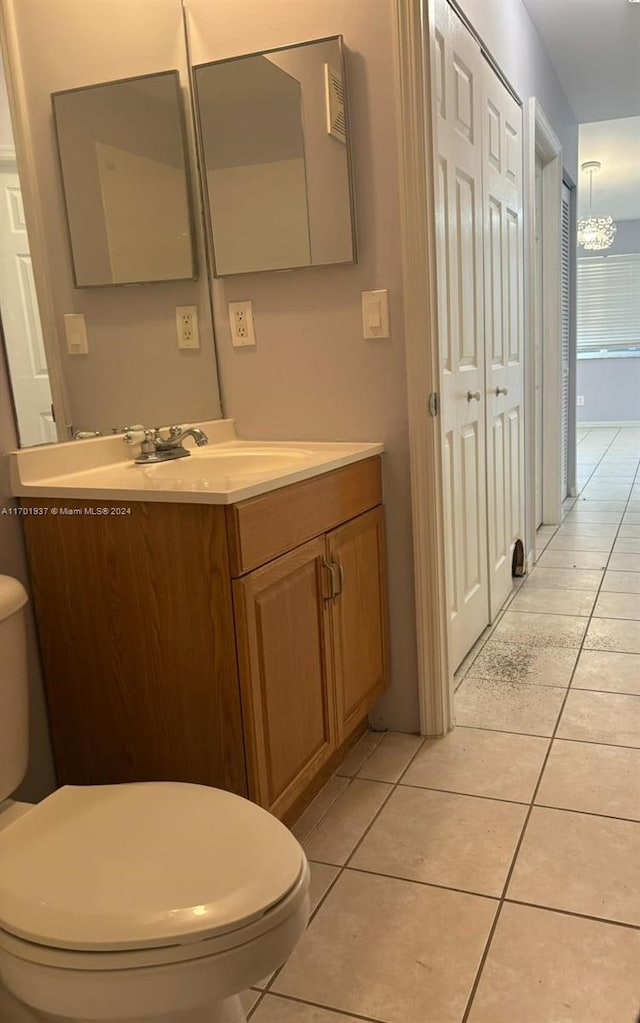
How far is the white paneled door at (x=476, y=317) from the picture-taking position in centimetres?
231

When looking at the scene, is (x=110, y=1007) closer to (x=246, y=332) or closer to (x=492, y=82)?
(x=246, y=332)

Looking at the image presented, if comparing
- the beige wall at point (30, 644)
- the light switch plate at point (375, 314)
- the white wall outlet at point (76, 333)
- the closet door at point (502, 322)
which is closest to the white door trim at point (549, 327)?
the closet door at point (502, 322)

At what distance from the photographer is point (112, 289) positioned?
6.46ft

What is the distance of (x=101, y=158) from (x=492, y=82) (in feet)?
5.35

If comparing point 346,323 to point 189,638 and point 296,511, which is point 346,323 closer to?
point 296,511

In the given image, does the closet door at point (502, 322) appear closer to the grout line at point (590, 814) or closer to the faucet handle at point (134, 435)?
the grout line at point (590, 814)

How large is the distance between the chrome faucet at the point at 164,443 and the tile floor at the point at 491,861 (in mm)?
943

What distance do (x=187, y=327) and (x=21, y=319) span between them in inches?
26.0

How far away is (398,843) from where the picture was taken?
1737 millimetres

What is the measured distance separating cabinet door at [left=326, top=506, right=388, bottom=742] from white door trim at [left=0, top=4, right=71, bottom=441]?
2.22 feet

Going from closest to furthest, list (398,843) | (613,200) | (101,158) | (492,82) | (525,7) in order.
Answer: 1. (398,843)
2. (101,158)
3. (492,82)
4. (525,7)
5. (613,200)

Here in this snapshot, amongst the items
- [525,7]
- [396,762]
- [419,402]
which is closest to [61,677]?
[396,762]

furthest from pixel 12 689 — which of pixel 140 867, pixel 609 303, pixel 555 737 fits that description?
pixel 609 303

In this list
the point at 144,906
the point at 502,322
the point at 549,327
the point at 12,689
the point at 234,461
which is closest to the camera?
the point at 144,906
